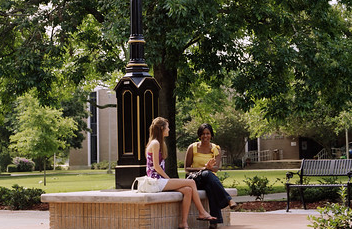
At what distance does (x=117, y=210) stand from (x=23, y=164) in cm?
6456

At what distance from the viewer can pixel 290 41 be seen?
20266 mm

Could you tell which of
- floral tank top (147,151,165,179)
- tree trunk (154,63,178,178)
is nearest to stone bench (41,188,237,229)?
floral tank top (147,151,165,179)

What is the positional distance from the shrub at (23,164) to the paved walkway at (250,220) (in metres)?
58.2

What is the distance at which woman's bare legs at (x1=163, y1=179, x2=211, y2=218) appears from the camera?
35.3 feet

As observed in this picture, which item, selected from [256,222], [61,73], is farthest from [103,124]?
[256,222]

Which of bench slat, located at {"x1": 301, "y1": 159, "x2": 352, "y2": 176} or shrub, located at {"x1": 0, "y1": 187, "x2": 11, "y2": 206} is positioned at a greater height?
bench slat, located at {"x1": 301, "y1": 159, "x2": 352, "y2": 176}

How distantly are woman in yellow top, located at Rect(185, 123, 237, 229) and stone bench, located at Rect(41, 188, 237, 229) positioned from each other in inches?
9.4

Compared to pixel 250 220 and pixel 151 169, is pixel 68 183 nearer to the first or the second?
pixel 250 220

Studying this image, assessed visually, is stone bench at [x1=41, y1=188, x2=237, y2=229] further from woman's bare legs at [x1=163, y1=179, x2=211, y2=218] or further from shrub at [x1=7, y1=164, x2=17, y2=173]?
shrub at [x1=7, y1=164, x2=17, y2=173]

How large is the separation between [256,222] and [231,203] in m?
1.41

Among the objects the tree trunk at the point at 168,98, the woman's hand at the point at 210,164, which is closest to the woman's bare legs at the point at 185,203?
the woman's hand at the point at 210,164

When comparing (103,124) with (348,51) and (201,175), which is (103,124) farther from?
(201,175)

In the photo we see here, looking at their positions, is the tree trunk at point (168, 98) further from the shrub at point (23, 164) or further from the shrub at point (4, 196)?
the shrub at point (23, 164)

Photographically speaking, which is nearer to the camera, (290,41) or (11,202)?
(11,202)
